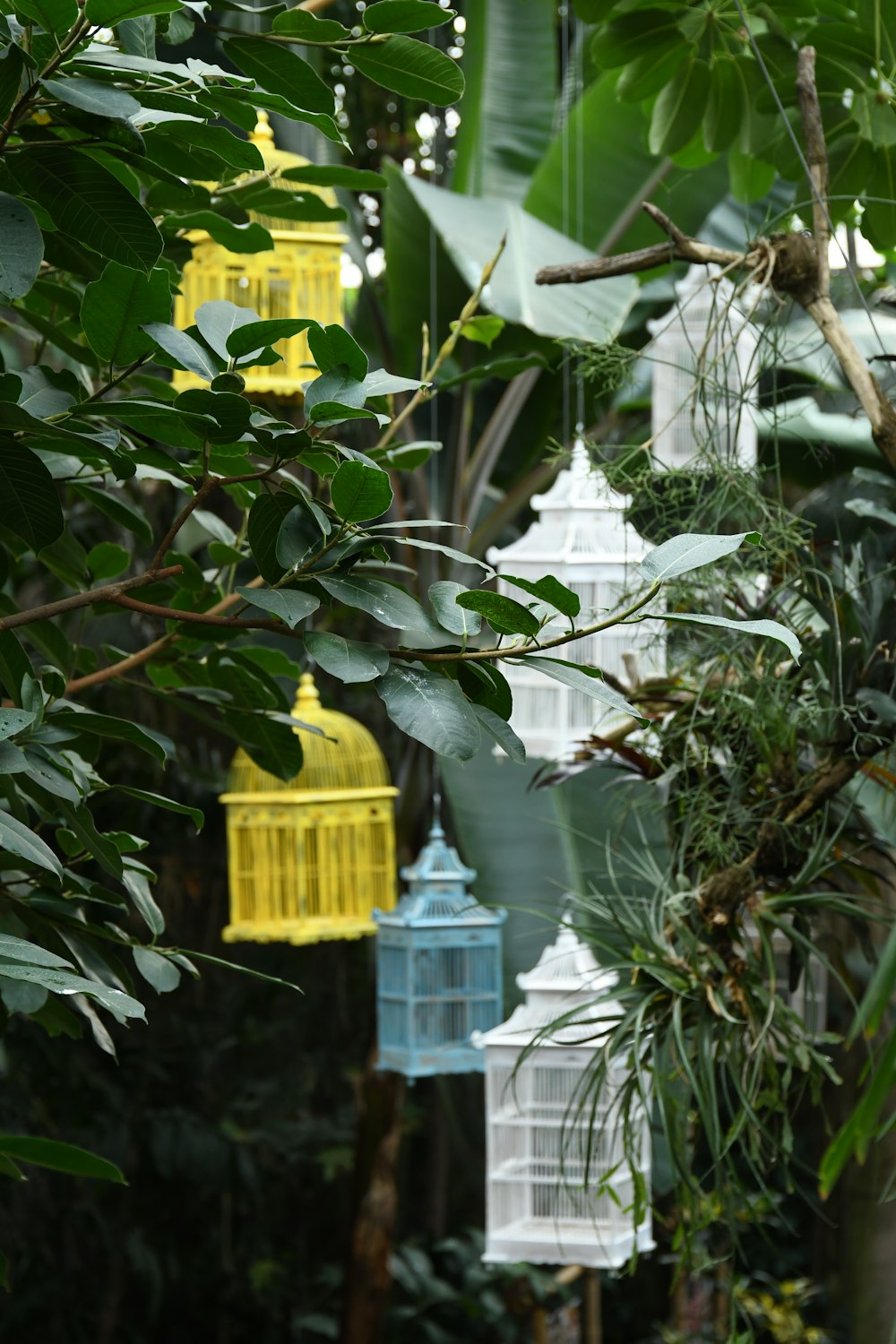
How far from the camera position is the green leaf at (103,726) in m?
0.86

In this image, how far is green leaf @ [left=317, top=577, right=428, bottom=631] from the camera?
0.66 meters

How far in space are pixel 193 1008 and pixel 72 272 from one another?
2.96m

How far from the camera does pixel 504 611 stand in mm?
637

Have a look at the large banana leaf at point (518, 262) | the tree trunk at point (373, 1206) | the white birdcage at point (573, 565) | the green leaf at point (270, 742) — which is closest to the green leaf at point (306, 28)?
the green leaf at point (270, 742)

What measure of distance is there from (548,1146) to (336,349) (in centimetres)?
145

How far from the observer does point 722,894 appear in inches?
46.9

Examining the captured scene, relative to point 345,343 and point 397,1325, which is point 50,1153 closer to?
point 345,343

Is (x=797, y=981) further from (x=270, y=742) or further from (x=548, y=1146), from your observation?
(x=548, y=1146)

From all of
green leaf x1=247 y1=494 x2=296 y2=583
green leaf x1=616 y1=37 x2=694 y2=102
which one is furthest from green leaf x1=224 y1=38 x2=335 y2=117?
green leaf x1=616 y1=37 x2=694 y2=102

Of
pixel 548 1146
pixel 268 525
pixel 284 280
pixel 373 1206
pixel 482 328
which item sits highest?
pixel 284 280

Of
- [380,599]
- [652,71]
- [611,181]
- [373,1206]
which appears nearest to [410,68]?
[380,599]

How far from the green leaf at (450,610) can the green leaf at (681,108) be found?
0.95 m

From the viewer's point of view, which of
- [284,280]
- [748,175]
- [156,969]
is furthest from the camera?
[284,280]

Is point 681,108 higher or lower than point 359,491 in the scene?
higher
